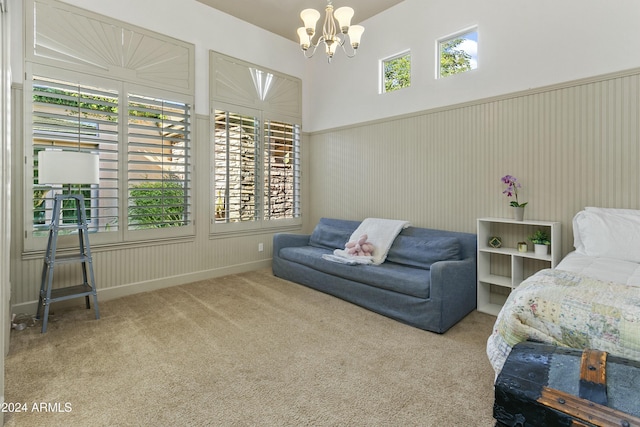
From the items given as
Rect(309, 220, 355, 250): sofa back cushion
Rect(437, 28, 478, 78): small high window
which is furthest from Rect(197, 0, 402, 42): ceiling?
Rect(309, 220, 355, 250): sofa back cushion

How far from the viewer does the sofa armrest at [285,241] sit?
4449mm

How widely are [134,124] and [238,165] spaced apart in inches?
51.4

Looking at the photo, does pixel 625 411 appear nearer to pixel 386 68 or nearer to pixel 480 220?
pixel 480 220

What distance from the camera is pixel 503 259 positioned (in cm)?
332

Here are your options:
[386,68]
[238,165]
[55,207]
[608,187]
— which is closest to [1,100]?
[55,207]

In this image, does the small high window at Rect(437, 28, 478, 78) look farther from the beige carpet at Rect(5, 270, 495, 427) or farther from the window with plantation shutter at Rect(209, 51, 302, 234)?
the beige carpet at Rect(5, 270, 495, 427)

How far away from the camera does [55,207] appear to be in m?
2.80

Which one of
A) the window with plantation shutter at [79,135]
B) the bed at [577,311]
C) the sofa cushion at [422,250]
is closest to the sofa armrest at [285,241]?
the sofa cushion at [422,250]

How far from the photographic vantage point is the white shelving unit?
118 inches

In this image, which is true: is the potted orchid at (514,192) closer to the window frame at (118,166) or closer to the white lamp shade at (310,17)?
the white lamp shade at (310,17)

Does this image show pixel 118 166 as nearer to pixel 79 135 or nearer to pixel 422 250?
pixel 79 135

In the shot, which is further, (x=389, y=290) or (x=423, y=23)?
(x=423, y=23)

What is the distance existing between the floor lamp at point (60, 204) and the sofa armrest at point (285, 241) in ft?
6.85

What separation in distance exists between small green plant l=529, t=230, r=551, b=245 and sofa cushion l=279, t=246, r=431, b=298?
3.16 feet
